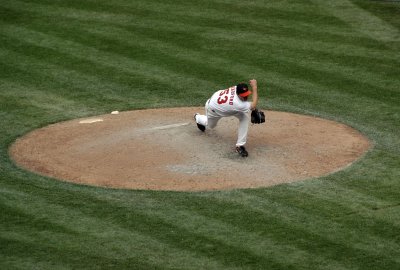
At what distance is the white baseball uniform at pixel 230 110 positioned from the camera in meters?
15.3

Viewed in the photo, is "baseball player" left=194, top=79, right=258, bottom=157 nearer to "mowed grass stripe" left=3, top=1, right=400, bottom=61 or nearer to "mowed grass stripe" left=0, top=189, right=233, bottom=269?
"mowed grass stripe" left=0, top=189, right=233, bottom=269

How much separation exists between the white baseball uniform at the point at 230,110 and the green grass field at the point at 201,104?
152cm

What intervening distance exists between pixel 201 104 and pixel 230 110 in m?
2.86

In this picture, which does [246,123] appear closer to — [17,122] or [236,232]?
[236,232]

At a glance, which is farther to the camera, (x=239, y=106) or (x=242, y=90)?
(x=239, y=106)

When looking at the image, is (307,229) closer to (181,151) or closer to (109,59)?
(181,151)

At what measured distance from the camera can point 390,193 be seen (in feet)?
45.3

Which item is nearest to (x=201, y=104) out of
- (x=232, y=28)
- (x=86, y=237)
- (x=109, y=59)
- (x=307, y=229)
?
(x=109, y=59)

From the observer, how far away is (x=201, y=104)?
18250 millimetres

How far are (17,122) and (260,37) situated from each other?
22.5 ft

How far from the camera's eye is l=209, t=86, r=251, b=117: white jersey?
15.3 meters

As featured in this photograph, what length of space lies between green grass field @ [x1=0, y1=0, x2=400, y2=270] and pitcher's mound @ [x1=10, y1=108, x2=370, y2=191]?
34 cm

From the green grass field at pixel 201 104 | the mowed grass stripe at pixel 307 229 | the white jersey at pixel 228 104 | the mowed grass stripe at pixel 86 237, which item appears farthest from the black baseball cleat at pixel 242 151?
the mowed grass stripe at pixel 86 237

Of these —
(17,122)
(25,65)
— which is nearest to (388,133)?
(17,122)
